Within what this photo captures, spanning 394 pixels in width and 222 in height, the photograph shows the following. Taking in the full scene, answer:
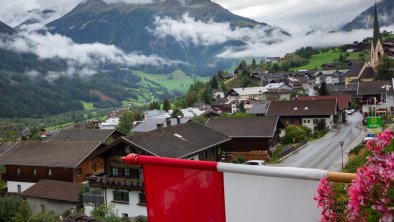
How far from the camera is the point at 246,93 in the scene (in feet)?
295

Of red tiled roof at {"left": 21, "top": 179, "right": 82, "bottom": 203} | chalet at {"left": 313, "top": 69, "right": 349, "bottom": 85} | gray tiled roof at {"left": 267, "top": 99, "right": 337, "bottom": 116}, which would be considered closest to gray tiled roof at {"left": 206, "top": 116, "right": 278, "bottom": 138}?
gray tiled roof at {"left": 267, "top": 99, "right": 337, "bottom": 116}

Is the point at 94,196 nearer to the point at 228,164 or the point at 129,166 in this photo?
the point at 129,166

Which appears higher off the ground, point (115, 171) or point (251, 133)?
point (251, 133)

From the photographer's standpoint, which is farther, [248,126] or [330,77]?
[330,77]

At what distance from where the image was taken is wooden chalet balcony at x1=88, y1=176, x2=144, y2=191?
2466 cm

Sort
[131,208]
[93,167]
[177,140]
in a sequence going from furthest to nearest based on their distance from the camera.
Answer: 1. [93,167]
2. [177,140]
3. [131,208]

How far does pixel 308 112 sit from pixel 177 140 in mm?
25533

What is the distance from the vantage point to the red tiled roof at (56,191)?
29.2 m

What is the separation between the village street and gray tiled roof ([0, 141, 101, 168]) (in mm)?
15849

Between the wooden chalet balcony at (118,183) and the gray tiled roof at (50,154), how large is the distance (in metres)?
8.47

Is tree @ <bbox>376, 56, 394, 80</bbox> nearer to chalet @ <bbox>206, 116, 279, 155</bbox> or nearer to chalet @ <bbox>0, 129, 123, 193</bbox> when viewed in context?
chalet @ <bbox>206, 116, 279, 155</bbox>

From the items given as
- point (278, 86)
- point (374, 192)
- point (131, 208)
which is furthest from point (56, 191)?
point (278, 86)

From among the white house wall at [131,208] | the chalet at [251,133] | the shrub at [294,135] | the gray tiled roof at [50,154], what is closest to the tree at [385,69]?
the shrub at [294,135]

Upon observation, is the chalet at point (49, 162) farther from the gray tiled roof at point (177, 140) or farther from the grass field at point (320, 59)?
the grass field at point (320, 59)
